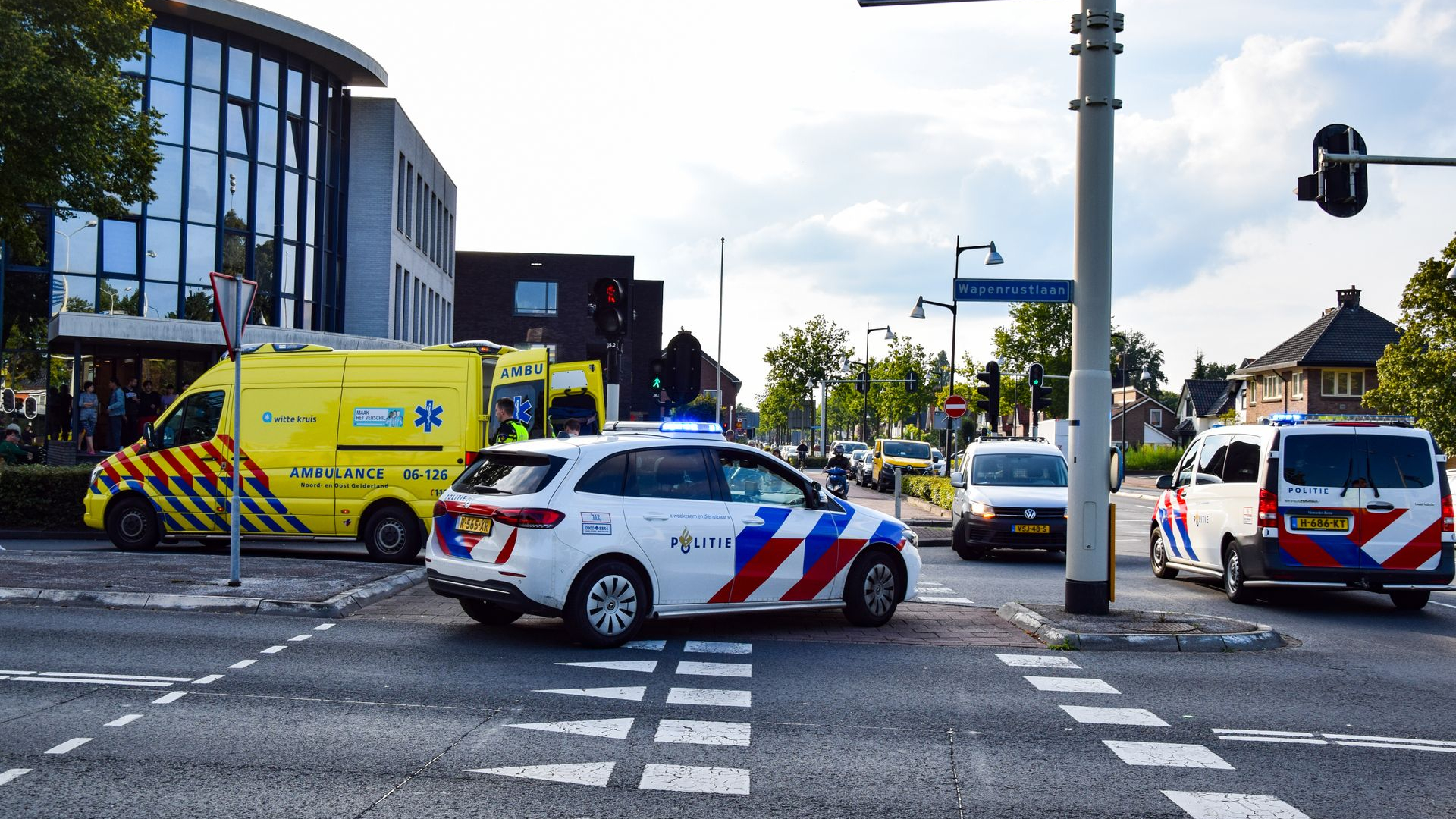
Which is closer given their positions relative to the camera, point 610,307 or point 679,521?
point 679,521

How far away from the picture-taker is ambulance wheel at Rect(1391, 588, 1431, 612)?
12.8 metres

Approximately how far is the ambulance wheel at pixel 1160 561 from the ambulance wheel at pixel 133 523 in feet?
40.5

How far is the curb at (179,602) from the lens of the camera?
10336 millimetres

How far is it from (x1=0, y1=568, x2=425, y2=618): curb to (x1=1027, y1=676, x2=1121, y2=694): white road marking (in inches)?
221

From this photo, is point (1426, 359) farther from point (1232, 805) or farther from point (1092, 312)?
point (1232, 805)

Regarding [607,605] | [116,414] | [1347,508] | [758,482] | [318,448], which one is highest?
[116,414]

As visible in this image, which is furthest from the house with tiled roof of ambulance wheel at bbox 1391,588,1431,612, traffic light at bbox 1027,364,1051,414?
ambulance wheel at bbox 1391,588,1431,612

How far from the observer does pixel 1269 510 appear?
39.9 ft

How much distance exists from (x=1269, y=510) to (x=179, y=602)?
9.94 meters

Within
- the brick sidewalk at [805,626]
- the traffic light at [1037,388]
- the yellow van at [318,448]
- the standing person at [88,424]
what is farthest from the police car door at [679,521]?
the standing person at [88,424]

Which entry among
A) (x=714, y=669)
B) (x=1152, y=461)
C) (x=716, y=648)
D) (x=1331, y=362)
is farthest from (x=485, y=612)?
(x=1152, y=461)

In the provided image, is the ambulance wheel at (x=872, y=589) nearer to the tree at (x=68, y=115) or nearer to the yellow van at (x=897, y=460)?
the tree at (x=68, y=115)

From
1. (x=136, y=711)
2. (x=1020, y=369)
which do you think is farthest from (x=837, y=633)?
(x=1020, y=369)

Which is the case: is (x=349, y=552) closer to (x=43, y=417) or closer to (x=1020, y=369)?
(x=43, y=417)
